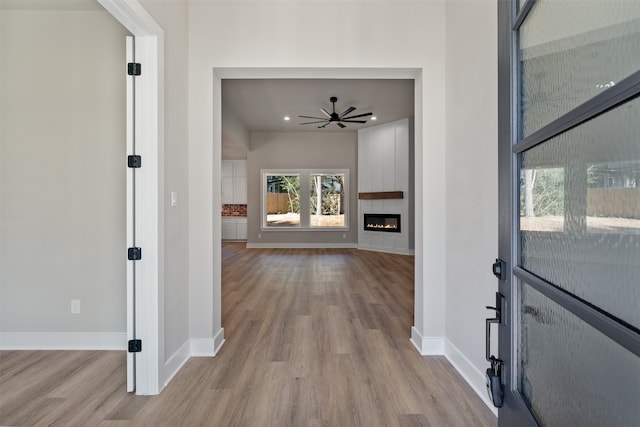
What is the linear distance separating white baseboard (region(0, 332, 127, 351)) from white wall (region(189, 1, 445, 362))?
30.0 inches

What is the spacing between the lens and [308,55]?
2.59 meters

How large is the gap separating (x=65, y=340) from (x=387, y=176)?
679 centimetres

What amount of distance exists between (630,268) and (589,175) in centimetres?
21

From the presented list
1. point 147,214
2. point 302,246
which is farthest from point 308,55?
point 302,246

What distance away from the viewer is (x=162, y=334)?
6.90 feet

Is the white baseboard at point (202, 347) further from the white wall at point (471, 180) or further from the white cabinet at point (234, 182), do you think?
the white cabinet at point (234, 182)

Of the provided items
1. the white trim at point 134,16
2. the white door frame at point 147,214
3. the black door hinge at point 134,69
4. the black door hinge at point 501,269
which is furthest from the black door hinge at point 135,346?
the black door hinge at point 501,269

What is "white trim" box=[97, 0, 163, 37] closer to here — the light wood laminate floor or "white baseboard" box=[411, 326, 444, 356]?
the light wood laminate floor

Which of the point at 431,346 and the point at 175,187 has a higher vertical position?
the point at 175,187

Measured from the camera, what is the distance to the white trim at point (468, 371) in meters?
1.93

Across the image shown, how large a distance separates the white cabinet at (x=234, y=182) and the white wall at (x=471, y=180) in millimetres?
8742

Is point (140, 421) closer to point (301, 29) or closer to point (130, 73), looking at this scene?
point (130, 73)

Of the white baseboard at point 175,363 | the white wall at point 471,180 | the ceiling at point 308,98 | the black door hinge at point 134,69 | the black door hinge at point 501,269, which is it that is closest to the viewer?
the black door hinge at point 501,269

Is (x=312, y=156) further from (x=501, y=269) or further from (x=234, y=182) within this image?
(x=501, y=269)
